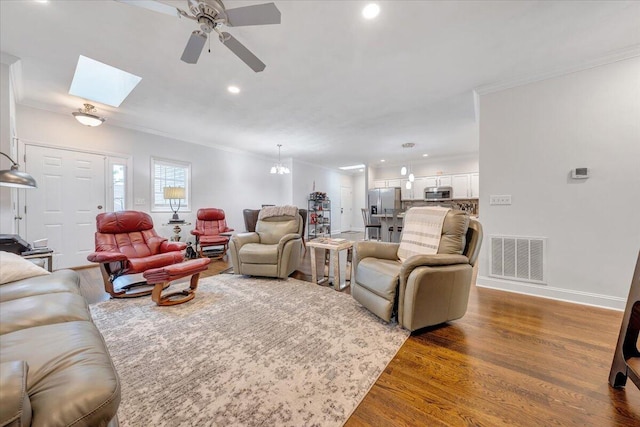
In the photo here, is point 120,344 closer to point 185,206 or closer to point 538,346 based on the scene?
point 538,346

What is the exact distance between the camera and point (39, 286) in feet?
4.96

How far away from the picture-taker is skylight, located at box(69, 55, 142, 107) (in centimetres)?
322

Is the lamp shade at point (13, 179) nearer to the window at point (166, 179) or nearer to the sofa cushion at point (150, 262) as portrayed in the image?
the sofa cushion at point (150, 262)

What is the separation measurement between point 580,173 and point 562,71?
113cm

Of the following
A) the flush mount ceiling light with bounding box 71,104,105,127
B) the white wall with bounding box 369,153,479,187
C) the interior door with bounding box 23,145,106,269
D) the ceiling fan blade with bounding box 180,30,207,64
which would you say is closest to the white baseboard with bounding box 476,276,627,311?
the ceiling fan blade with bounding box 180,30,207,64

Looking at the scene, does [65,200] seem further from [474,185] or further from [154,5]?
[474,185]

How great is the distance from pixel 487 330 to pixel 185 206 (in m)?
5.57

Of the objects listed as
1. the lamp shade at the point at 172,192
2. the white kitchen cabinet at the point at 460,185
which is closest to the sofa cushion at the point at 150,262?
the lamp shade at the point at 172,192

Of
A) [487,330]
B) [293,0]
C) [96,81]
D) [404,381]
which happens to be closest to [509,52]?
[293,0]

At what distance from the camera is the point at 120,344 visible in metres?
1.83

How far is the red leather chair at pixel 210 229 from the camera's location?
15.7ft

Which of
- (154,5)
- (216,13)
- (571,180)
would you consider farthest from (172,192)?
(571,180)

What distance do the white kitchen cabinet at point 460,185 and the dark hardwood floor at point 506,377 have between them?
4.92 m

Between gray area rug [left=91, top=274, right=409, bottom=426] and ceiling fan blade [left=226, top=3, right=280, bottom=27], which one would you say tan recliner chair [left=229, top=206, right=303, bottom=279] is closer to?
gray area rug [left=91, top=274, right=409, bottom=426]
